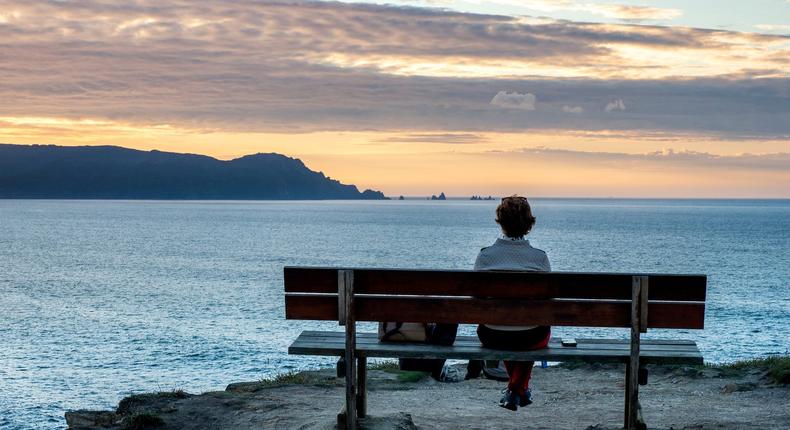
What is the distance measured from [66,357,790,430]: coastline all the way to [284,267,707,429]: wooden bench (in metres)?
1.00

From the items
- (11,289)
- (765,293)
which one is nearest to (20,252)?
(11,289)

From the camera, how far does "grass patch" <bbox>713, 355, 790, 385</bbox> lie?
1116 centimetres

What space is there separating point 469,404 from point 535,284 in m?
4.39

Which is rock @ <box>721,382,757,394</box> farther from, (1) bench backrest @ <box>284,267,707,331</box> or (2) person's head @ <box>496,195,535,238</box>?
(2) person's head @ <box>496,195,535,238</box>

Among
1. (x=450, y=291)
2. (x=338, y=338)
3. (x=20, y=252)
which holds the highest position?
(x=450, y=291)

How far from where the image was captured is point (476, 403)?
1098cm

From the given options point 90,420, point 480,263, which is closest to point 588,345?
point 480,263

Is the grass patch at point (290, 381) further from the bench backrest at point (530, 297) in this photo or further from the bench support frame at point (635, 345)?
the bench support frame at point (635, 345)

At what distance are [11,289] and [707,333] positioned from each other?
4567 centimetres

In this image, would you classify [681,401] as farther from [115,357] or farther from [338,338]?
[115,357]

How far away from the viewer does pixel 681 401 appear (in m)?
10.8

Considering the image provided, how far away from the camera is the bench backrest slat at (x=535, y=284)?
681 centimetres

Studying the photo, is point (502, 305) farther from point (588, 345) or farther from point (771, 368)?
point (771, 368)

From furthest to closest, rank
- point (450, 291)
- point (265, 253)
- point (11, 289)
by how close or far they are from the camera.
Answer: point (265, 253) → point (11, 289) → point (450, 291)
